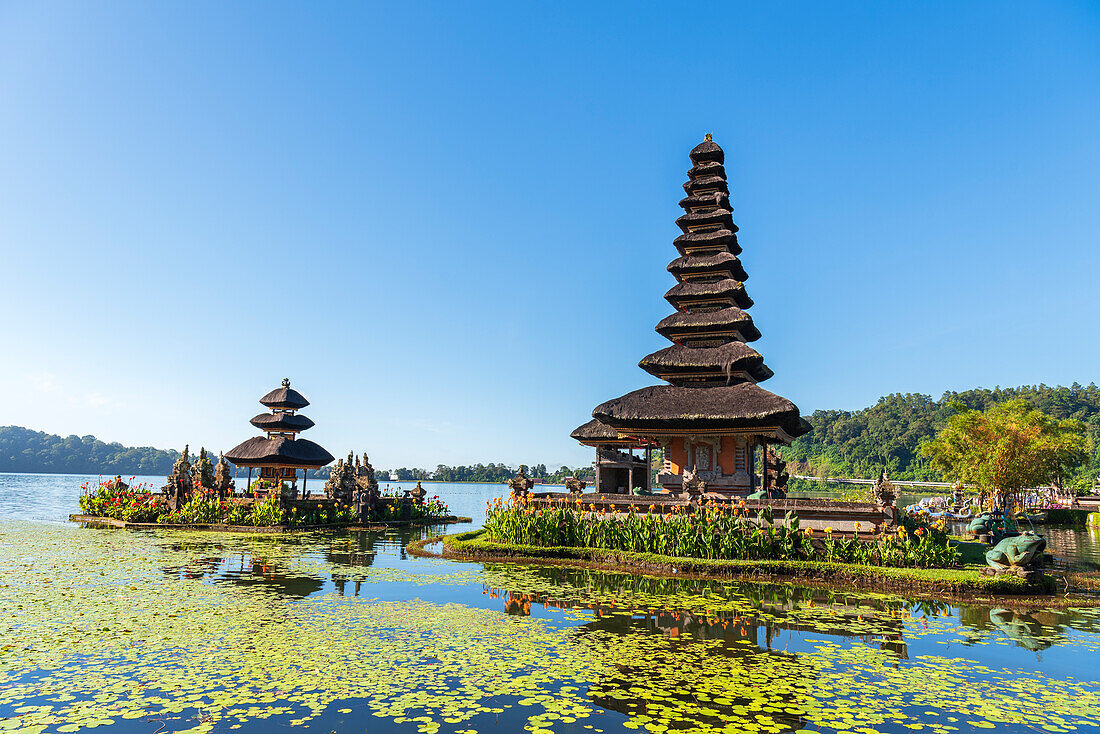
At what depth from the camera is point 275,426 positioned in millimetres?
35812

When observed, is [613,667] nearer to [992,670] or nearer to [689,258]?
[992,670]

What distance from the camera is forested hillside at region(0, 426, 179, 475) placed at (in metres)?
150

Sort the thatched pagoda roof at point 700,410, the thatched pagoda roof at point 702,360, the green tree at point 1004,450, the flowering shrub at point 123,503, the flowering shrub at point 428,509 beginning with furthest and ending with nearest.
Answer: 1. the green tree at point 1004,450
2. the flowering shrub at point 428,509
3. the flowering shrub at point 123,503
4. the thatched pagoda roof at point 702,360
5. the thatched pagoda roof at point 700,410

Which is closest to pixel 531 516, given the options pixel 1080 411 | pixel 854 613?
pixel 854 613

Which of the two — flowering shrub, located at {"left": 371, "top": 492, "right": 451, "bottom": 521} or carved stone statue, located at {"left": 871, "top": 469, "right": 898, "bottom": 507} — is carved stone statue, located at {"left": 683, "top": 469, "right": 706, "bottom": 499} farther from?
flowering shrub, located at {"left": 371, "top": 492, "right": 451, "bottom": 521}

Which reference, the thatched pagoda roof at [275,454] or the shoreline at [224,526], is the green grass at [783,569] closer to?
the shoreline at [224,526]

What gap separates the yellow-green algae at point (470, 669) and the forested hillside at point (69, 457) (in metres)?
162

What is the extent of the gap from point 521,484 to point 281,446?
1897 centimetres

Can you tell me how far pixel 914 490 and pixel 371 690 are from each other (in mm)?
118904

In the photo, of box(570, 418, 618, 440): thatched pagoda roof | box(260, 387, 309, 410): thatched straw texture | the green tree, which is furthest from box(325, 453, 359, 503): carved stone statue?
the green tree

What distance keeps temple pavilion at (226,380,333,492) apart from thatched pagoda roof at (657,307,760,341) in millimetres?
21467

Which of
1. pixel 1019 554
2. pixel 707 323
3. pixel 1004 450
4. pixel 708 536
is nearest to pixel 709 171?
pixel 707 323

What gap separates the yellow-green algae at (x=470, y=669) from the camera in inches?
258

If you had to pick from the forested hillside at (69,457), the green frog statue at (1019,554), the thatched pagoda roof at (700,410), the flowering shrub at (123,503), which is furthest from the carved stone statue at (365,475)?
the forested hillside at (69,457)
